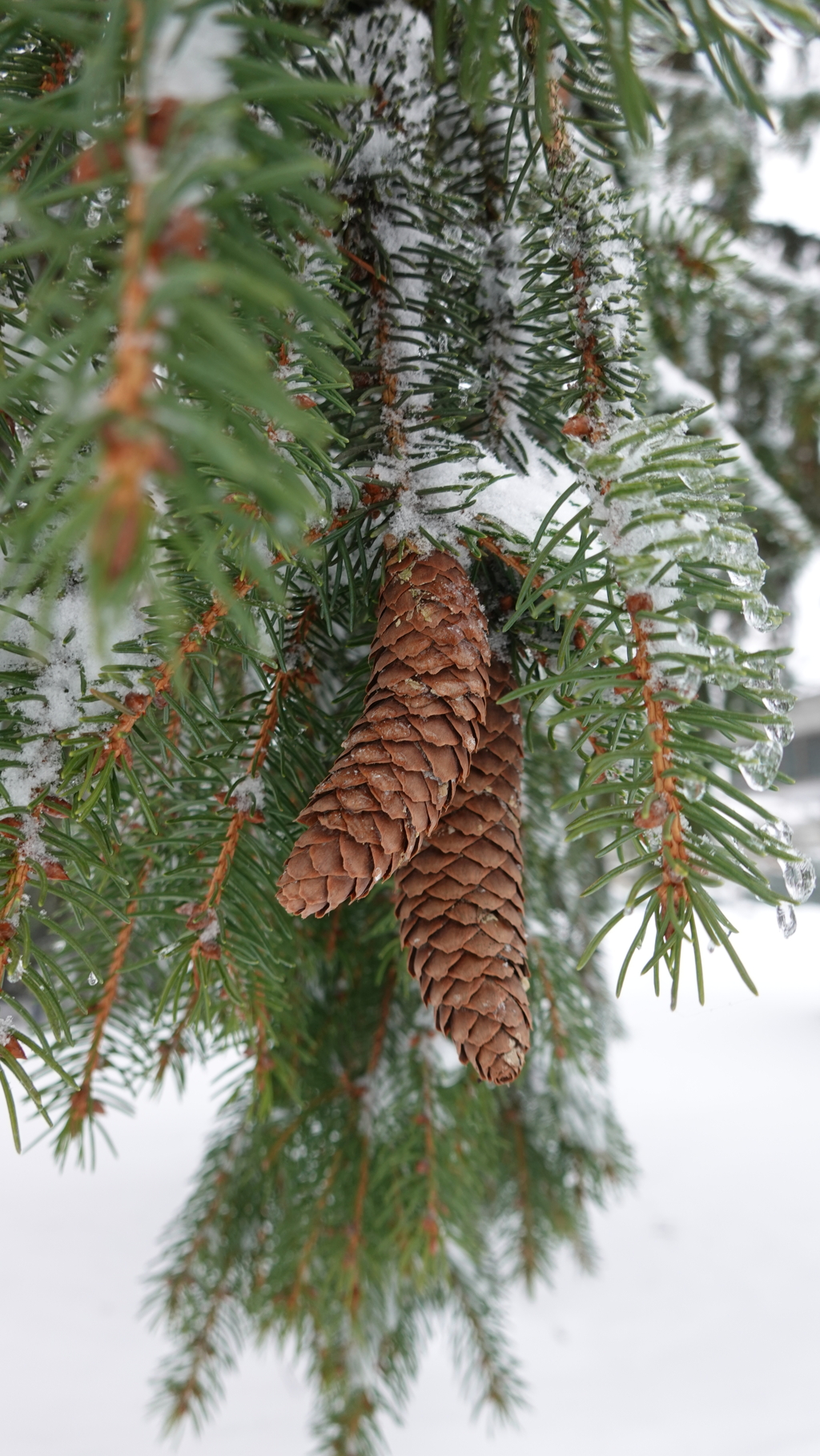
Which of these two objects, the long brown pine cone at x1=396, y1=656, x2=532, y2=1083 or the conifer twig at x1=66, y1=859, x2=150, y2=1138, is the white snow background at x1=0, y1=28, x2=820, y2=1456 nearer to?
the conifer twig at x1=66, y1=859, x2=150, y2=1138

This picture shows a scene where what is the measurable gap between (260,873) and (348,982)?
405 millimetres

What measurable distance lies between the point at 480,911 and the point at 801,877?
5.5 inches

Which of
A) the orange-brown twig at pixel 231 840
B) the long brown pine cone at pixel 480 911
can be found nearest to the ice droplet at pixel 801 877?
the long brown pine cone at pixel 480 911

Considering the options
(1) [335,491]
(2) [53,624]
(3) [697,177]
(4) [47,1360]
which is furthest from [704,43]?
(4) [47,1360]

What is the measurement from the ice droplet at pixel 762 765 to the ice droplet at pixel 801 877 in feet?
0.11

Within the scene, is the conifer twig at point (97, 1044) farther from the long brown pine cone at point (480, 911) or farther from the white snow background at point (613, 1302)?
the white snow background at point (613, 1302)

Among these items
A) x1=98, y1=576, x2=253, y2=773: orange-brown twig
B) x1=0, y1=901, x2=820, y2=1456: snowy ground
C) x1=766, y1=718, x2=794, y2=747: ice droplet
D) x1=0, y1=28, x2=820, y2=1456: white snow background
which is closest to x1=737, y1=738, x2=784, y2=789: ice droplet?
x1=766, y1=718, x2=794, y2=747: ice droplet

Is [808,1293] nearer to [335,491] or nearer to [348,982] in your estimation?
[348,982]

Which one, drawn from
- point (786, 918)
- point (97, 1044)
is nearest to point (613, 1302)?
point (97, 1044)

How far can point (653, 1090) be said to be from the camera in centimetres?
235

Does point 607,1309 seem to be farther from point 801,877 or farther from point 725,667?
point 725,667

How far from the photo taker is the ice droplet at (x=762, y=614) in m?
0.32

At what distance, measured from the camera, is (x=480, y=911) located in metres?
0.38

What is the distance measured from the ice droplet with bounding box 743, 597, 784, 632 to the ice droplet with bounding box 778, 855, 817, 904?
0.31 feet
